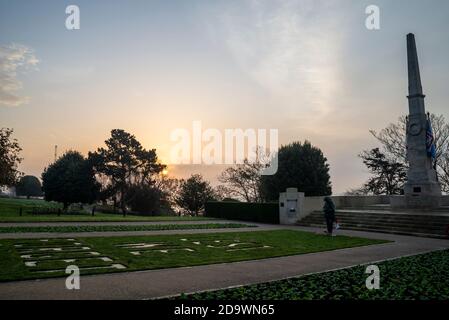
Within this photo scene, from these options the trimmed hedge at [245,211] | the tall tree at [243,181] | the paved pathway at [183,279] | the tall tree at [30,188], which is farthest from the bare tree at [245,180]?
the tall tree at [30,188]

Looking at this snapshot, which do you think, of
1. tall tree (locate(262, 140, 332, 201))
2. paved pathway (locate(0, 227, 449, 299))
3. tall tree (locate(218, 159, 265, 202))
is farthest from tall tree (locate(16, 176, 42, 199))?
paved pathway (locate(0, 227, 449, 299))

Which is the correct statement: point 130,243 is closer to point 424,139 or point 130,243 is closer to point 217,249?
point 217,249

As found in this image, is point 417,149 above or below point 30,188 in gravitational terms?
above

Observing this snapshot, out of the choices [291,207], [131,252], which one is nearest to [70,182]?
[291,207]

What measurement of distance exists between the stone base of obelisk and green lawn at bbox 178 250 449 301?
19.3 metres

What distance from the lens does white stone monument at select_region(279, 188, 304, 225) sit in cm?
2596

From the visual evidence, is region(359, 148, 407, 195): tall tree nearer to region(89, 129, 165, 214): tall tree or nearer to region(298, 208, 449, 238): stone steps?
region(298, 208, 449, 238): stone steps

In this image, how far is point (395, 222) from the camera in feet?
66.6

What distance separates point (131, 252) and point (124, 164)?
5090cm

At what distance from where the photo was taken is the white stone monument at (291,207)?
2596cm

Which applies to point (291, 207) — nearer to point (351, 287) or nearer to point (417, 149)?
point (417, 149)

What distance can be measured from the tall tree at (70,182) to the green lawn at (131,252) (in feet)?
148

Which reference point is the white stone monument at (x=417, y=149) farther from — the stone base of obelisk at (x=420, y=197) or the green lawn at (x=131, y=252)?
the green lawn at (x=131, y=252)
